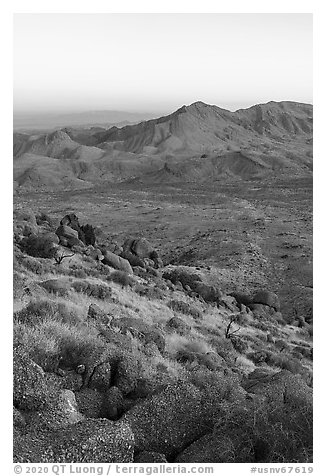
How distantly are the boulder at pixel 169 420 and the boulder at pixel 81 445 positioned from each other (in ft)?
1.02

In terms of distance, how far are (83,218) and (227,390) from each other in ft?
157

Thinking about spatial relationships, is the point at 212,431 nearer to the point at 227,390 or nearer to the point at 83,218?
the point at 227,390

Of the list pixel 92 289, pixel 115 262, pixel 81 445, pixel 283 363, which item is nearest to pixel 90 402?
pixel 81 445

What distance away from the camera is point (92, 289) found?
40.1ft

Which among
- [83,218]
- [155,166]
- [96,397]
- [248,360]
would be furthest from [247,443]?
[155,166]

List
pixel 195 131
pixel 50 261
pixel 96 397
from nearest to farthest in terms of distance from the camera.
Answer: pixel 96 397 → pixel 50 261 → pixel 195 131

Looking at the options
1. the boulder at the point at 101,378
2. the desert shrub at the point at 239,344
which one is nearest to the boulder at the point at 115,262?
the desert shrub at the point at 239,344

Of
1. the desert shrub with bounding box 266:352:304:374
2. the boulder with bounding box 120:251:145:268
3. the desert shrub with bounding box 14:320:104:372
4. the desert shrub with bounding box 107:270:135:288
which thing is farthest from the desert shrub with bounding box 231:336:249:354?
the boulder with bounding box 120:251:145:268

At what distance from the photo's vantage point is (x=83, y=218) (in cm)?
5178

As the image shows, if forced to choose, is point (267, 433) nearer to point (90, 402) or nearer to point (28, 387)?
point (90, 402)

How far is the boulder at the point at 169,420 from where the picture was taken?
14.0 feet

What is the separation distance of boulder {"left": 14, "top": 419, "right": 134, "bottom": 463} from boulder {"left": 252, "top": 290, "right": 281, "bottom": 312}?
18.1 m

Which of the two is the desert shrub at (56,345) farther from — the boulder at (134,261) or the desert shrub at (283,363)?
the boulder at (134,261)
